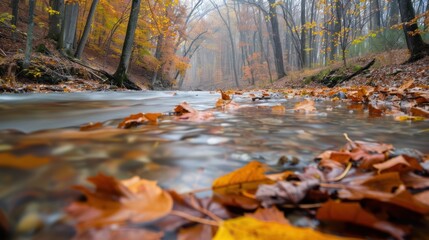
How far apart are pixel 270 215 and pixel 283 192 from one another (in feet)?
0.27

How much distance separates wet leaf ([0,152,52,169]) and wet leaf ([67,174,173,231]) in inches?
8.5

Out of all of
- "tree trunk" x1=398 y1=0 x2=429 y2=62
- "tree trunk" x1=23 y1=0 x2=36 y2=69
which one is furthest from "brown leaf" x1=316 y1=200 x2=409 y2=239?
"tree trunk" x1=398 y1=0 x2=429 y2=62

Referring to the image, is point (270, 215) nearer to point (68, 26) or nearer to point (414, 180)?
point (414, 180)

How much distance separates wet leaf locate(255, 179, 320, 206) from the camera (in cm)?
56

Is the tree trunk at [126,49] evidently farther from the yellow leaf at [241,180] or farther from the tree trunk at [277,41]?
the tree trunk at [277,41]

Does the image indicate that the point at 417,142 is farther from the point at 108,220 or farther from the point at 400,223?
the point at 108,220

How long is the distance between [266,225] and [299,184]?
19cm

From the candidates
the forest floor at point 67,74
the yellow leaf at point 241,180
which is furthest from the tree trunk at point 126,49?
the yellow leaf at point 241,180

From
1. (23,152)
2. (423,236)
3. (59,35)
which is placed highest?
(59,35)

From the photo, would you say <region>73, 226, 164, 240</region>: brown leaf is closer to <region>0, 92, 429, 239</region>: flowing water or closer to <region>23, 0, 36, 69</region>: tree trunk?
<region>0, 92, 429, 239</region>: flowing water

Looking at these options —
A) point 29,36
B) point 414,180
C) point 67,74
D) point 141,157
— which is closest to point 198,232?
point 141,157

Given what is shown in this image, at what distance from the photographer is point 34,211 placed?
45 cm

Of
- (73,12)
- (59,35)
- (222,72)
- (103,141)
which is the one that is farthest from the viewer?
(222,72)

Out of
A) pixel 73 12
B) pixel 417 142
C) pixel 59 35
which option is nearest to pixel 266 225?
pixel 417 142
